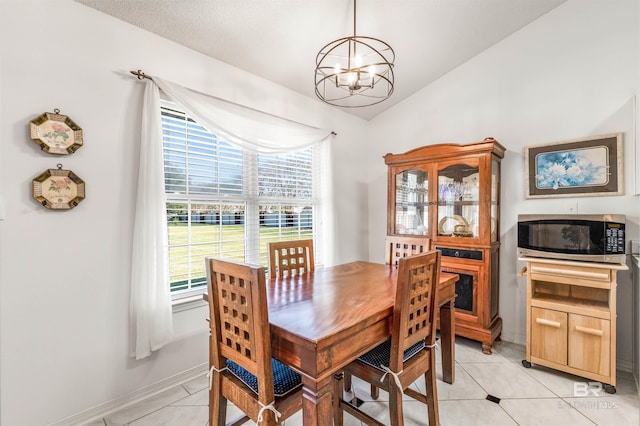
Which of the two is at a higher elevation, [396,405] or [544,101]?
[544,101]

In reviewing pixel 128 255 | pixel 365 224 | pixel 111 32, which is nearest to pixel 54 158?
pixel 128 255

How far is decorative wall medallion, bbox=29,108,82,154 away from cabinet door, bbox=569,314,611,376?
353 centimetres

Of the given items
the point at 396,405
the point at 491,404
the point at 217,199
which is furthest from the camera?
the point at 217,199

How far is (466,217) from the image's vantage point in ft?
9.20

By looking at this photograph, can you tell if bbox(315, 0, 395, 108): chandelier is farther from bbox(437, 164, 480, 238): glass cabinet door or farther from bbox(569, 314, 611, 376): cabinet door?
bbox(569, 314, 611, 376): cabinet door

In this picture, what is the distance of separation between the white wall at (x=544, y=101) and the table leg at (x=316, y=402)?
2.50 metres

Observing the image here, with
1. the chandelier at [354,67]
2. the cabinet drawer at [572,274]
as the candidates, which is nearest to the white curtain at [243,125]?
the chandelier at [354,67]

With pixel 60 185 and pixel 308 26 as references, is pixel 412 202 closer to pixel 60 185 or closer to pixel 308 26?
pixel 308 26

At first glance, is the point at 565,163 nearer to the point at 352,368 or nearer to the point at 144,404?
the point at 352,368

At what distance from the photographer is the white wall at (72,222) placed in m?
1.57

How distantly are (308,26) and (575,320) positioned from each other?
2966 millimetres

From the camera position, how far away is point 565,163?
2.54m

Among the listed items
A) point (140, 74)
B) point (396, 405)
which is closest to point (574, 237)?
point (396, 405)
